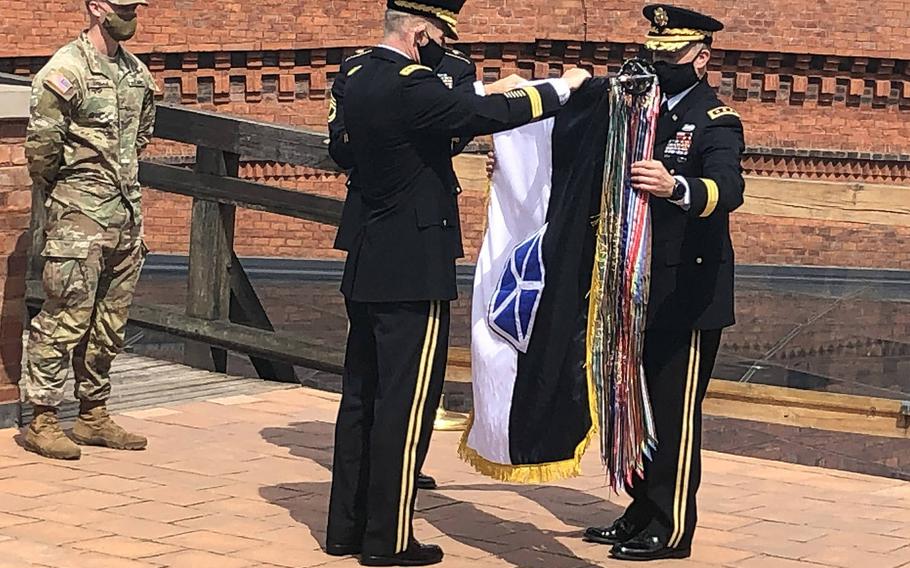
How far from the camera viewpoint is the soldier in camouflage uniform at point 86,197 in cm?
676

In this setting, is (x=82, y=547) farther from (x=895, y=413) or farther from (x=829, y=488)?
(x=895, y=413)

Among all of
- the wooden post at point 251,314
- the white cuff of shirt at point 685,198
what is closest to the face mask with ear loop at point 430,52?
the white cuff of shirt at point 685,198

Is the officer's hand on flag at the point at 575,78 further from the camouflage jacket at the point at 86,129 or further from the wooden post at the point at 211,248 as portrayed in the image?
the wooden post at the point at 211,248

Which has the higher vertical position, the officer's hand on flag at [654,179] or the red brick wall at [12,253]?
the officer's hand on flag at [654,179]

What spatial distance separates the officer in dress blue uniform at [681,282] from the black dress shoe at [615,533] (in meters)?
→ 0.07

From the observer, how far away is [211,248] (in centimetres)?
920

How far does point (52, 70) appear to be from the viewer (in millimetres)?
6699

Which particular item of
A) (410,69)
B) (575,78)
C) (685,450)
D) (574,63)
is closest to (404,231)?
(410,69)

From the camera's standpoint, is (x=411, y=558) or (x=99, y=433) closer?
(x=411, y=558)

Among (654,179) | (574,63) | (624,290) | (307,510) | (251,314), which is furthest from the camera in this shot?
(574,63)

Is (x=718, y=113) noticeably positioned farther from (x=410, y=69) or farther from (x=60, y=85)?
(x=60, y=85)

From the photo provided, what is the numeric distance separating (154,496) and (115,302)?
1.05 meters

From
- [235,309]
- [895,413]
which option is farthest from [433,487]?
[235,309]

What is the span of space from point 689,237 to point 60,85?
2.63m
